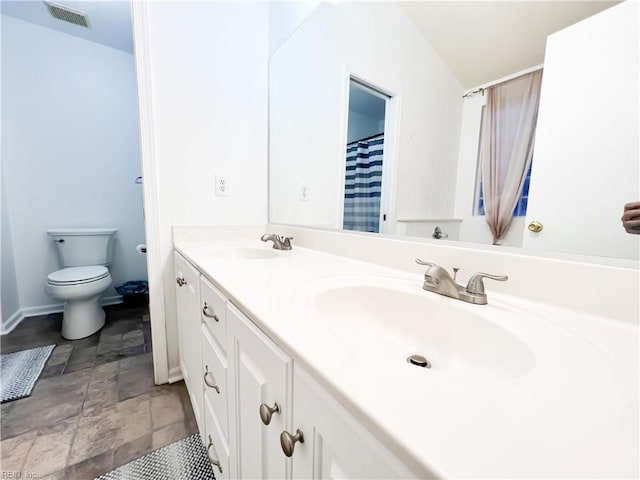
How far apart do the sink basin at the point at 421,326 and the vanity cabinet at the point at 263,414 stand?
0.38 ft

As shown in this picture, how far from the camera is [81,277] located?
177 cm

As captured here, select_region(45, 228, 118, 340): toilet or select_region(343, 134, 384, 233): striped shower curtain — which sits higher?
select_region(343, 134, 384, 233): striped shower curtain

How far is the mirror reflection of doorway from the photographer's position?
105 cm

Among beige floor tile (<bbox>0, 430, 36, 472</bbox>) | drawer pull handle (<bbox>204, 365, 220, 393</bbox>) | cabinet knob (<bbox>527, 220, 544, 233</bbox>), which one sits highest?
cabinet knob (<bbox>527, 220, 544, 233</bbox>)

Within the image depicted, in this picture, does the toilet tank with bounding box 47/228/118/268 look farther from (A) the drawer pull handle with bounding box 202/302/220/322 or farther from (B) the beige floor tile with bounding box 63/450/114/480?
(A) the drawer pull handle with bounding box 202/302/220/322

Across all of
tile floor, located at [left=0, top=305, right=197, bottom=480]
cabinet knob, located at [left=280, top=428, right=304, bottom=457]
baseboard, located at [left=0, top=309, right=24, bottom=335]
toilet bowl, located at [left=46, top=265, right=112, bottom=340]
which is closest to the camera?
cabinet knob, located at [left=280, top=428, right=304, bottom=457]

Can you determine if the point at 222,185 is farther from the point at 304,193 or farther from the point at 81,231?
the point at 81,231

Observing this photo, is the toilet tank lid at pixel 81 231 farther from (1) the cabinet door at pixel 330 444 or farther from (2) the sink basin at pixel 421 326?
(1) the cabinet door at pixel 330 444

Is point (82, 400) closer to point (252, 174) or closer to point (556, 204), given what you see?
point (252, 174)

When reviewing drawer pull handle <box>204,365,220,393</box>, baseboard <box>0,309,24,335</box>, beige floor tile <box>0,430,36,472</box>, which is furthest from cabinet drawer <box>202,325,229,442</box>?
baseboard <box>0,309,24,335</box>

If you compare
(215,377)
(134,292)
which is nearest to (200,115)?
(215,377)

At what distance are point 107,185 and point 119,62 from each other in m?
1.07

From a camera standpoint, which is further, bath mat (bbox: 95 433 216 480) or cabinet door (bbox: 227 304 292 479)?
bath mat (bbox: 95 433 216 480)

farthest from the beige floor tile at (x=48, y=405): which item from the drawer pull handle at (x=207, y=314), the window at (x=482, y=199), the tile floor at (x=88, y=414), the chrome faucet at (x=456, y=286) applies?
the window at (x=482, y=199)
